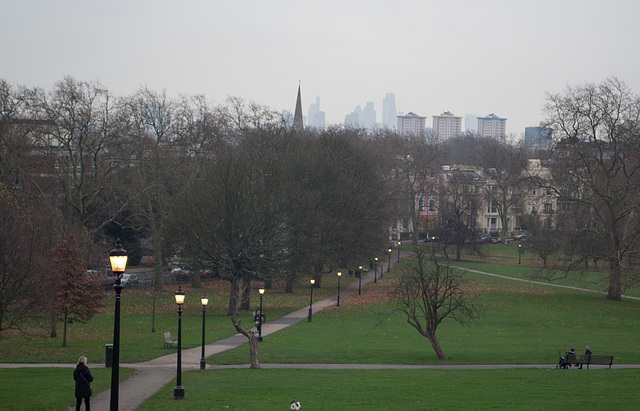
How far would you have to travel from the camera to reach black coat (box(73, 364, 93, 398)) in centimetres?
1583

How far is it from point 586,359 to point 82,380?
1893cm

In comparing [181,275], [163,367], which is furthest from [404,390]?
[181,275]

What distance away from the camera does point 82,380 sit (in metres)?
15.9

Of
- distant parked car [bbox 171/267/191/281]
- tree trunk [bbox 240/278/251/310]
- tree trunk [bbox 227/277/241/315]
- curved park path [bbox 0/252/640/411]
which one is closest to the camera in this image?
curved park path [bbox 0/252/640/411]

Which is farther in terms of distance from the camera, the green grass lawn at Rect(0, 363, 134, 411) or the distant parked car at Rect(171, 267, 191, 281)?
the distant parked car at Rect(171, 267, 191, 281)

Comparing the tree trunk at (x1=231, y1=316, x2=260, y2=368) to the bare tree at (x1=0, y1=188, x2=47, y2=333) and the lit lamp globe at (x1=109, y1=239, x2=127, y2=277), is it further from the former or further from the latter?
the lit lamp globe at (x1=109, y1=239, x2=127, y2=277)

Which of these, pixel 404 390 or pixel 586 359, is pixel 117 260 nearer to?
pixel 404 390

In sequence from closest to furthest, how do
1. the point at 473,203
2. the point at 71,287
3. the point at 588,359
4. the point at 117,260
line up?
the point at 117,260
the point at 588,359
the point at 71,287
the point at 473,203

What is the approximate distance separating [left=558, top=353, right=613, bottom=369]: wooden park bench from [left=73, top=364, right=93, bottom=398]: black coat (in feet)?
58.5

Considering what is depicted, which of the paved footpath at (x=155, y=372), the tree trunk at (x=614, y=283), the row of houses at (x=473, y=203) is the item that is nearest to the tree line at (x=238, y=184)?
the tree trunk at (x=614, y=283)

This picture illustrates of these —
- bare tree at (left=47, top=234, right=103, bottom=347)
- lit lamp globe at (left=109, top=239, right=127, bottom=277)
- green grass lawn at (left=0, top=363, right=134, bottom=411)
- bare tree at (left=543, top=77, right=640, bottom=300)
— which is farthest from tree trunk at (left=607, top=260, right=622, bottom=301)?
lit lamp globe at (left=109, top=239, right=127, bottom=277)

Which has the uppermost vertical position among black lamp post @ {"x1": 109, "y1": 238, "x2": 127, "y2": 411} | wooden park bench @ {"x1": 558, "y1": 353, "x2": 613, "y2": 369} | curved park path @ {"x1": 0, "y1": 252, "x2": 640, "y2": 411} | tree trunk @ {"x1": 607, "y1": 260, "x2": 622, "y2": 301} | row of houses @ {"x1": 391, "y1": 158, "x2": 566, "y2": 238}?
row of houses @ {"x1": 391, "y1": 158, "x2": 566, "y2": 238}

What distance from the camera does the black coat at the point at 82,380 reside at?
15828mm

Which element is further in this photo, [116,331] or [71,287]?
[71,287]
